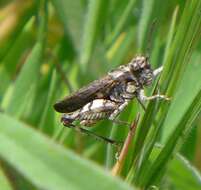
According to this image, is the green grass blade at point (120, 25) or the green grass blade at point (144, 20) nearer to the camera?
the green grass blade at point (144, 20)


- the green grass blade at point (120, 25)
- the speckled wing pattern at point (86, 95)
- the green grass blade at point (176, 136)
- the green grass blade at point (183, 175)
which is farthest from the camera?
the green grass blade at point (120, 25)

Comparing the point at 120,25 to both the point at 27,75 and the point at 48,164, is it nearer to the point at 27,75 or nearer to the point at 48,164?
the point at 27,75

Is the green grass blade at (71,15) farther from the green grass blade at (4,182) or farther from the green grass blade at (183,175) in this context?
the green grass blade at (4,182)

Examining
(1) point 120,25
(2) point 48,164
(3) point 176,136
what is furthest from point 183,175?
(1) point 120,25

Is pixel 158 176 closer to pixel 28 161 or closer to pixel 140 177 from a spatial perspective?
pixel 140 177

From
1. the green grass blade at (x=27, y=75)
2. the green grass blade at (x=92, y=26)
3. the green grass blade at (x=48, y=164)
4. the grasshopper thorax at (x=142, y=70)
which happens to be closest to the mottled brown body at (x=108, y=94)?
the grasshopper thorax at (x=142, y=70)

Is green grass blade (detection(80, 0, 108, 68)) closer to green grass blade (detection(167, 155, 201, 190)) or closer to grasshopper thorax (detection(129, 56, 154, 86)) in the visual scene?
grasshopper thorax (detection(129, 56, 154, 86))

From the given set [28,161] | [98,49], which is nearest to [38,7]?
[98,49]
